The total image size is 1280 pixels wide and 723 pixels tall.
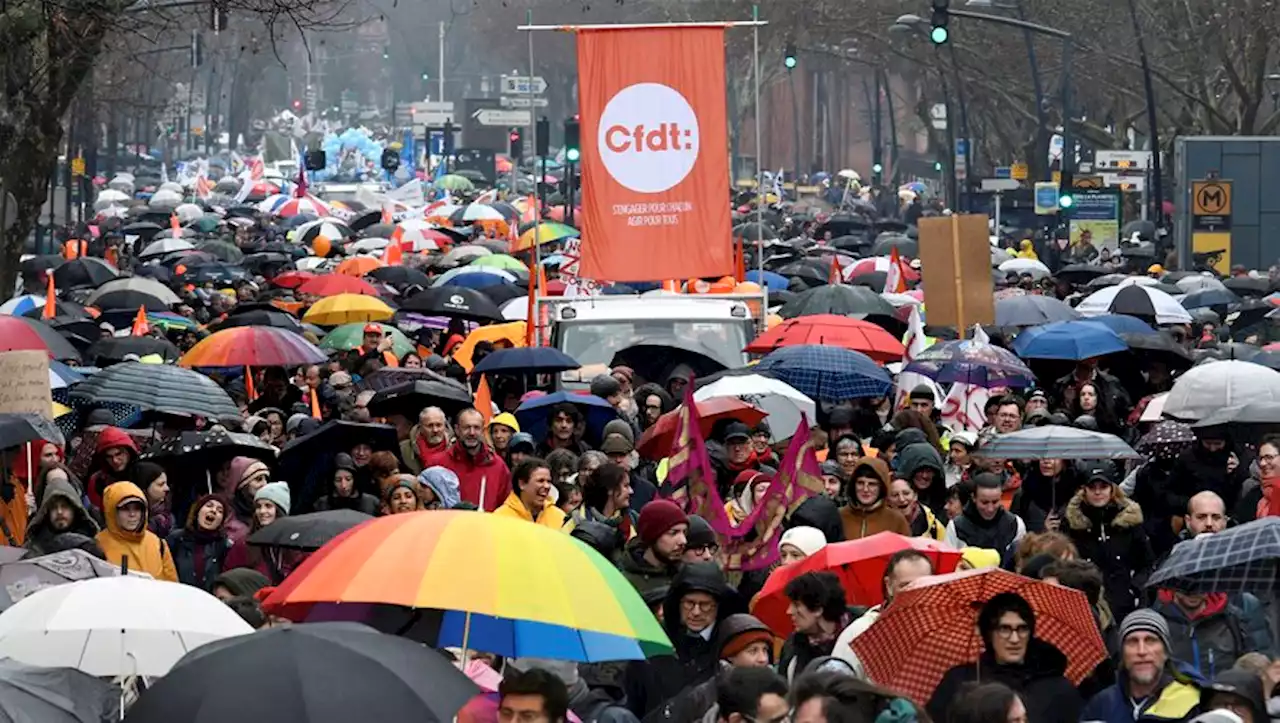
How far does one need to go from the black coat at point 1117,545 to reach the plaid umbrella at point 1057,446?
1206 millimetres

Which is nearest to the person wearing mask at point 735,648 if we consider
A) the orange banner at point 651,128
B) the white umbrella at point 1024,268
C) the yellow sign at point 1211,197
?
the orange banner at point 651,128

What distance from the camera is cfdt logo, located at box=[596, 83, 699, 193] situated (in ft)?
68.7

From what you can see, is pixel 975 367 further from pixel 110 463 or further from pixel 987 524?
pixel 110 463

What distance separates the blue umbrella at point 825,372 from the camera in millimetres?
17734

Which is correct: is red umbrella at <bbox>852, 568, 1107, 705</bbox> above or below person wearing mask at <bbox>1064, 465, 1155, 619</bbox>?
above

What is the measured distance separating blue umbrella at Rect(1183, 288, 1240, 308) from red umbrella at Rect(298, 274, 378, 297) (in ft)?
24.4

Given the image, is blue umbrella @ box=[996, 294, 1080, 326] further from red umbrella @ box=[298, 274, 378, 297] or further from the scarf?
the scarf

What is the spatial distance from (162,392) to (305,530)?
4817 millimetres

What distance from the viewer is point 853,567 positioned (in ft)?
35.5

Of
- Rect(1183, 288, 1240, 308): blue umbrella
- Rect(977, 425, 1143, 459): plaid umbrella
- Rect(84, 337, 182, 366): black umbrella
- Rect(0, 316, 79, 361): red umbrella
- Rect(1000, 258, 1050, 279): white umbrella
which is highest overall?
Rect(0, 316, 79, 361): red umbrella

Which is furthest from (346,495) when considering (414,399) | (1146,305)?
(1146,305)

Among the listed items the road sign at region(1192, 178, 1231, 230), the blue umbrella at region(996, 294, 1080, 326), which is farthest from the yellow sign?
the blue umbrella at region(996, 294, 1080, 326)

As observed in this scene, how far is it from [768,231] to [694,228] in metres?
29.5

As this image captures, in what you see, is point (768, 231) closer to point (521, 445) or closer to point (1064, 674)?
point (521, 445)
